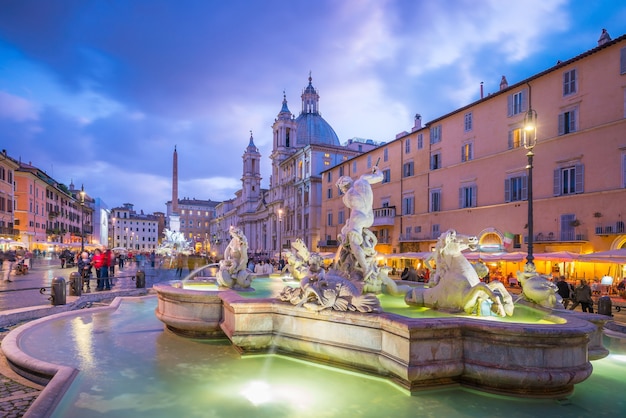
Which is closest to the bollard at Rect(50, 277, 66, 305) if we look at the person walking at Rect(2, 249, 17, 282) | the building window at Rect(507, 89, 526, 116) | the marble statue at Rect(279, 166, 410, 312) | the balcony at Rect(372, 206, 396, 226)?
the marble statue at Rect(279, 166, 410, 312)

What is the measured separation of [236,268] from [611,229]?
62.5 feet

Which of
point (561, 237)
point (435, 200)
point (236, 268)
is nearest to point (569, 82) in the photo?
point (561, 237)

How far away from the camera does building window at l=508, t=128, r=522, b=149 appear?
25.1m

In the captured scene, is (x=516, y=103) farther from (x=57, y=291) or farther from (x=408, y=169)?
(x=57, y=291)

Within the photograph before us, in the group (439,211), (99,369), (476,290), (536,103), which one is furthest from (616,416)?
(439,211)

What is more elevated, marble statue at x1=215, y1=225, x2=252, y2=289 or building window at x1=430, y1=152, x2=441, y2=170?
building window at x1=430, y1=152, x2=441, y2=170

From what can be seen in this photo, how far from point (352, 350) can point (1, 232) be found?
1837 inches

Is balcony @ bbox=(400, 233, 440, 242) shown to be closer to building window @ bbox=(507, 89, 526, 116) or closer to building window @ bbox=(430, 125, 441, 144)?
building window @ bbox=(430, 125, 441, 144)

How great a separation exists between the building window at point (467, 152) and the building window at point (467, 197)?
79.0 inches

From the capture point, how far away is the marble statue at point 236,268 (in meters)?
8.71

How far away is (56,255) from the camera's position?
182 ft

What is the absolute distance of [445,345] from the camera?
16.1ft

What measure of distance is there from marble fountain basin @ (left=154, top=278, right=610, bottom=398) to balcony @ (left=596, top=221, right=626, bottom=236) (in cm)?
1666

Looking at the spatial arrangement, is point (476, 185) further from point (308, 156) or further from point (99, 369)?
point (308, 156)
